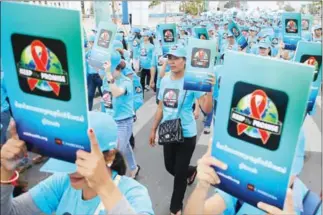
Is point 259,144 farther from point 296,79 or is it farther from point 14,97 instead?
point 14,97

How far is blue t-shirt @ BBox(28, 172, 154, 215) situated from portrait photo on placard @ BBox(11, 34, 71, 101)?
64cm

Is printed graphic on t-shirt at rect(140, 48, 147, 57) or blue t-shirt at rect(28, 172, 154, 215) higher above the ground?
blue t-shirt at rect(28, 172, 154, 215)

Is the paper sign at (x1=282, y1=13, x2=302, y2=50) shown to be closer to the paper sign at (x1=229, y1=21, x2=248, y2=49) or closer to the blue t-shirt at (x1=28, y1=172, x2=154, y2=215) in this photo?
the paper sign at (x1=229, y1=21, x2=248, y2=49)

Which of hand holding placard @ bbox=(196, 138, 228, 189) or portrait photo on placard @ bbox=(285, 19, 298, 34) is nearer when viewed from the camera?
hand holding placard @ bbox=(196, 138, 228, 189)

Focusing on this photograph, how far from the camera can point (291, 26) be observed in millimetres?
6227

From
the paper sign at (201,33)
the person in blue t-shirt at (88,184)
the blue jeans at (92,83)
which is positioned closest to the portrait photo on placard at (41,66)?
the person in blue t-shirt at (88,184)

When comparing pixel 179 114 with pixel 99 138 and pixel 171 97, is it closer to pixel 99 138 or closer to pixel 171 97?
pixel 171 97

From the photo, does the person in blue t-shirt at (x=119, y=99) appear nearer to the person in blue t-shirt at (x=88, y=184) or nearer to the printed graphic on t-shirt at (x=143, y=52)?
the person in blue t-shirt at (x=88, y=184)

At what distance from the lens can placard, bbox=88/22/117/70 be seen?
4714 mm

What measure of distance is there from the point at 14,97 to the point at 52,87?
207 mm

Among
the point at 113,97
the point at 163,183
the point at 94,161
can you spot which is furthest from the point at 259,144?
the point at 163,183

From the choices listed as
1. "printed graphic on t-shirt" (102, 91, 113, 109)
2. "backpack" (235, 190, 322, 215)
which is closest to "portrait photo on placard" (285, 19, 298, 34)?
"printed graphic on t-shirt" (102, 91, 113, 109)

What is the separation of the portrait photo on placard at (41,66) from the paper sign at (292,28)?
5523 mm

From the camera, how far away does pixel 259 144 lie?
4.51 ft
